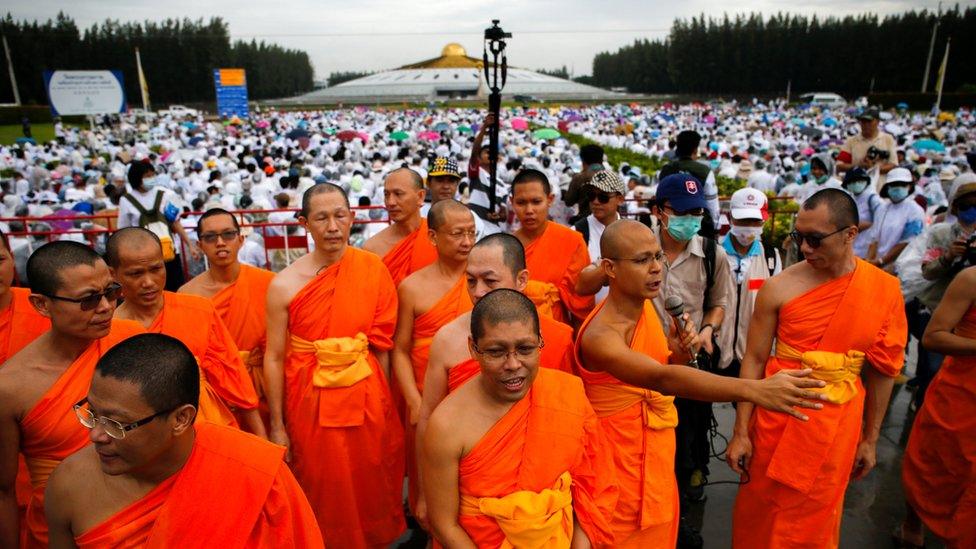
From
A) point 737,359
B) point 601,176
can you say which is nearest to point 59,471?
point 601,176

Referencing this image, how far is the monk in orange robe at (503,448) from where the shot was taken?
6.80 feet

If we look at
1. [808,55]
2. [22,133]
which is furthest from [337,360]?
[808,55]

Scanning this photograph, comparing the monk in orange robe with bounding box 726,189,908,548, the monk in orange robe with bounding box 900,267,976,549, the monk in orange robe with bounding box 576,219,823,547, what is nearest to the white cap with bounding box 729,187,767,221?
the monk in orange robe with bounding box 726,189,908,548

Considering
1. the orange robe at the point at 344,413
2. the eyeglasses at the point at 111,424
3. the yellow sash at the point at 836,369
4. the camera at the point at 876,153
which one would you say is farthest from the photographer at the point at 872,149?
the eyeglasses at the point at 111,424

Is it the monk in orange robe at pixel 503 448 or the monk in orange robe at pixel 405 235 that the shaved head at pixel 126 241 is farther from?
the monk in orange robe at pixel 503 448

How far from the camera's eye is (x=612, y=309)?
261 centimetres

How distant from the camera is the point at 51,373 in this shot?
2.29 m

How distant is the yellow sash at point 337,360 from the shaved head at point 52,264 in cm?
114

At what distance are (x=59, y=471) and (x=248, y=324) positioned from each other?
1748mm

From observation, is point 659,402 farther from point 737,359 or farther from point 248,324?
point 248,324

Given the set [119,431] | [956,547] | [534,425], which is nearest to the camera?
[119,431]

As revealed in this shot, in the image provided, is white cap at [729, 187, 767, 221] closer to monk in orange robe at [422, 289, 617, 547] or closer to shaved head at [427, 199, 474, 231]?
shaved head at [427, 199, 474, 231]

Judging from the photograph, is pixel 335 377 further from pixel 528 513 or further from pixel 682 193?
pixel 682 193

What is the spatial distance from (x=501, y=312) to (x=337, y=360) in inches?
56.2
